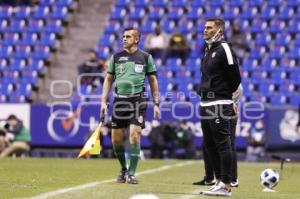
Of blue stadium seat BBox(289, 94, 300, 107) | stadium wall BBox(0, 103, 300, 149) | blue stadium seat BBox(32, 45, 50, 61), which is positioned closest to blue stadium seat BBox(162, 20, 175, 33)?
blue stadium seat BBox(32, 45, 50, 61)

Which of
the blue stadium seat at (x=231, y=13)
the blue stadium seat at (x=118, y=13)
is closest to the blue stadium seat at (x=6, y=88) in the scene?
the blue stadium seat at (x=118, y=13)

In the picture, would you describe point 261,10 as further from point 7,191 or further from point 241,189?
point 7,191

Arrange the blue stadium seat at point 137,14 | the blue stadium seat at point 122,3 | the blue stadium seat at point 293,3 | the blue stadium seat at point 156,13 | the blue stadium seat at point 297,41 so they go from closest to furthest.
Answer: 1. the blue stadium seat at point 297,41
2. the blue stadium seat at point 293,3
3. the blue stadium seat at point 156,13
4. the blue stadium seat at point 137,14
5. the blue stadium seat at point 122,3

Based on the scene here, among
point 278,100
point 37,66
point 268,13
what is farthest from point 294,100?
point 37,66

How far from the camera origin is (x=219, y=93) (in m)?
10.2

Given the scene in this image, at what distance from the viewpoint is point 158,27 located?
26.1 m

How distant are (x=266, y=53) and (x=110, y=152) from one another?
5818 millimetres

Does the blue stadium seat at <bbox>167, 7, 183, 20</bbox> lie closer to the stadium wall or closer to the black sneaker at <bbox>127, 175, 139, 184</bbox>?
the stadium wall

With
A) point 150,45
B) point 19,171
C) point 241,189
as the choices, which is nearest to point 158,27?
point 150,45

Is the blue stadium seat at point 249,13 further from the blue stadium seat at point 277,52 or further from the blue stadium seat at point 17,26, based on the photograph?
the blue stadium seat at point 17,26

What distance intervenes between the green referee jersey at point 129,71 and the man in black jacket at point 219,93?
69.8 inches

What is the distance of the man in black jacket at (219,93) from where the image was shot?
10.0 metres

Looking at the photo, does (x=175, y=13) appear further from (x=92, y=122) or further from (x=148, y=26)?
(x=92, y=122)

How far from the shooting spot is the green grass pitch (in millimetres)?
10016
